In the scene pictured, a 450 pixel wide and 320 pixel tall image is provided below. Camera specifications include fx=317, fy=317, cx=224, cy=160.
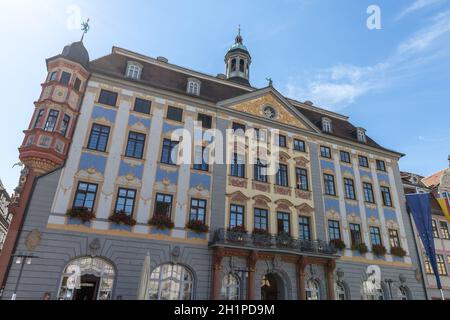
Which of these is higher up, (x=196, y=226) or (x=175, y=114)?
(x=175, y=114)

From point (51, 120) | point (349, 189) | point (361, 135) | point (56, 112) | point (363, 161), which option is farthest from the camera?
point (361, 135)

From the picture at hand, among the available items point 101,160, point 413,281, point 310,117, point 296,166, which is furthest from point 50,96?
point 413,281

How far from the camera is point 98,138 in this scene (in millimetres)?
22172

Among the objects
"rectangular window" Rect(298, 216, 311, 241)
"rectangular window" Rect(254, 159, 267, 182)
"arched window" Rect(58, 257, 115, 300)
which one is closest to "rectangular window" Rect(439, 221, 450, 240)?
"rectangular window" Rect(298, 216, 311, 241)

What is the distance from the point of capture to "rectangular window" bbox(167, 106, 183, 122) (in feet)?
81.8

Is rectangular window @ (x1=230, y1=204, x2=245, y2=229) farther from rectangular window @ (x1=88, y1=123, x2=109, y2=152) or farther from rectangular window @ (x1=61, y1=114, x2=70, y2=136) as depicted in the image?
rectangular window @ (x1=61, y1=114, x2=70, y2=136)

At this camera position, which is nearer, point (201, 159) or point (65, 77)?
point (65, 77)

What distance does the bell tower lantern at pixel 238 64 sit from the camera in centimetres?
3638

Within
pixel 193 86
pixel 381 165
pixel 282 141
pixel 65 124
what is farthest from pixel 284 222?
pixel 65 124

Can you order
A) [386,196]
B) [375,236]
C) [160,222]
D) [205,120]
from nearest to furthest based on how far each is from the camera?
[160,222] → [205,120] → [375,236] → [386,196]

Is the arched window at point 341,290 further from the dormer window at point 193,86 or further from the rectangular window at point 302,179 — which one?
the dormer window at point 193,86

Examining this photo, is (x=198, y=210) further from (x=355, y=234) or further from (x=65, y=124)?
(x=355, y=234)

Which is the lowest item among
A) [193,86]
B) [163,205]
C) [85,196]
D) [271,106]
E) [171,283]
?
[171,283]

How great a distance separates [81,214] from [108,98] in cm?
898
